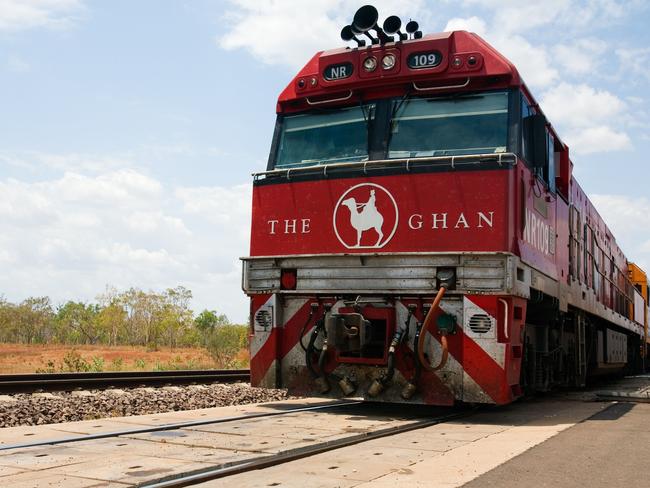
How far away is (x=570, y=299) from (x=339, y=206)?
14.1ft

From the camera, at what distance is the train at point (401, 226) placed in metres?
7.52

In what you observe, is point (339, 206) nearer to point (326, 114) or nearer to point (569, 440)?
point (326, 114)

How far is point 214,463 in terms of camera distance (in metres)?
4.98

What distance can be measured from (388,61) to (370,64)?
0.20 metres

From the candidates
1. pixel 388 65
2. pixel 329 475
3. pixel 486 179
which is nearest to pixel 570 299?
pixel 486 179

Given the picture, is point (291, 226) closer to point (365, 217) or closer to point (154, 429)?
point (365, 217)

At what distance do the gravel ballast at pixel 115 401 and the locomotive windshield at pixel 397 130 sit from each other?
337 centimetres

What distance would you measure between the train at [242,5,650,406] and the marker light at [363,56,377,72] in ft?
0.05

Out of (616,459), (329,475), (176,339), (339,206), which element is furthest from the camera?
(176,339)

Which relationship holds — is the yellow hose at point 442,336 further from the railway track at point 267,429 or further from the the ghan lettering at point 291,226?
the the ghan lettering at point 291,226

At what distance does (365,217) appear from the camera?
8062 millimetres

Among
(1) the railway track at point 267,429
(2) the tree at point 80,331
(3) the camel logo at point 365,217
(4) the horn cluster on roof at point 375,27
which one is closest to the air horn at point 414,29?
(4) the horn cluster on roof at point 375,27

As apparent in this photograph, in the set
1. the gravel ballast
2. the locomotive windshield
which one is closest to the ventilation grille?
the locomotive windshield

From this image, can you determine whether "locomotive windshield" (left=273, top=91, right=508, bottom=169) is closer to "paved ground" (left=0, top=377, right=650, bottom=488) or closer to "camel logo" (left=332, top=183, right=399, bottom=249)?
"camel logo" (left=332, top=183, right=399, bottom=249)
